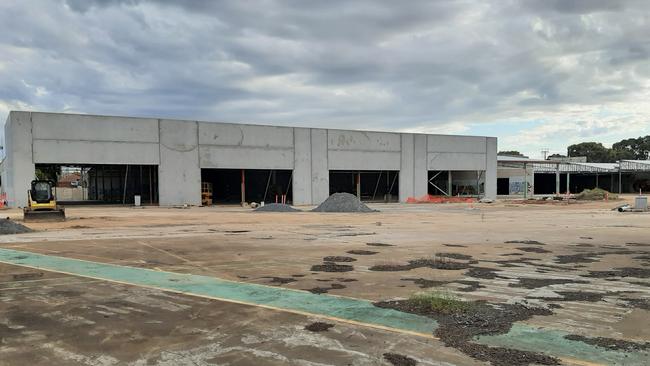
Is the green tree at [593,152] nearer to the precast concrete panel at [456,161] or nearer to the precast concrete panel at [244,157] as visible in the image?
the precast concrete panel at [456,161]

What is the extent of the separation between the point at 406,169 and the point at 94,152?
1274 inches

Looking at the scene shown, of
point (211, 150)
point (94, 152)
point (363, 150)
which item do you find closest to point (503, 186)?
point (363, 150)

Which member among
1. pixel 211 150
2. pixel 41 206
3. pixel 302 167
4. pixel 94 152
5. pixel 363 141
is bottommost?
pixel 41 206

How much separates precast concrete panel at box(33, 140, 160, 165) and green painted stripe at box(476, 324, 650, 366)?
41.6 m

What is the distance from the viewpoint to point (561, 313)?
7.42m

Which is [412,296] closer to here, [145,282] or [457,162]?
[145,282]

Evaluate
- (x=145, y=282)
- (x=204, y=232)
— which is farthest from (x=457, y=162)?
(x=145, y=282)

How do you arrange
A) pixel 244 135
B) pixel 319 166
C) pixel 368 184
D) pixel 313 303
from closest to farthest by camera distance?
pixel 313 303 → pixel 244 135 → pixel 319 166 → pixel 368 184

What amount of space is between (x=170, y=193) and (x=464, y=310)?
1594 inches

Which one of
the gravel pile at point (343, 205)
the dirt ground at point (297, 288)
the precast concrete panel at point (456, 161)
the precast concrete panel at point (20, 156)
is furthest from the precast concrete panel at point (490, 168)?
the precast concrete panel at point (20, 156)

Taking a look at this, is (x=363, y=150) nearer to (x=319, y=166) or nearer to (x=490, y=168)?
(x=319, y=166)

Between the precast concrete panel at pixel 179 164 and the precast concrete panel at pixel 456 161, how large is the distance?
89.4ft

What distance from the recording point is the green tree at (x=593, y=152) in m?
133

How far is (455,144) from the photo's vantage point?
60688mm
